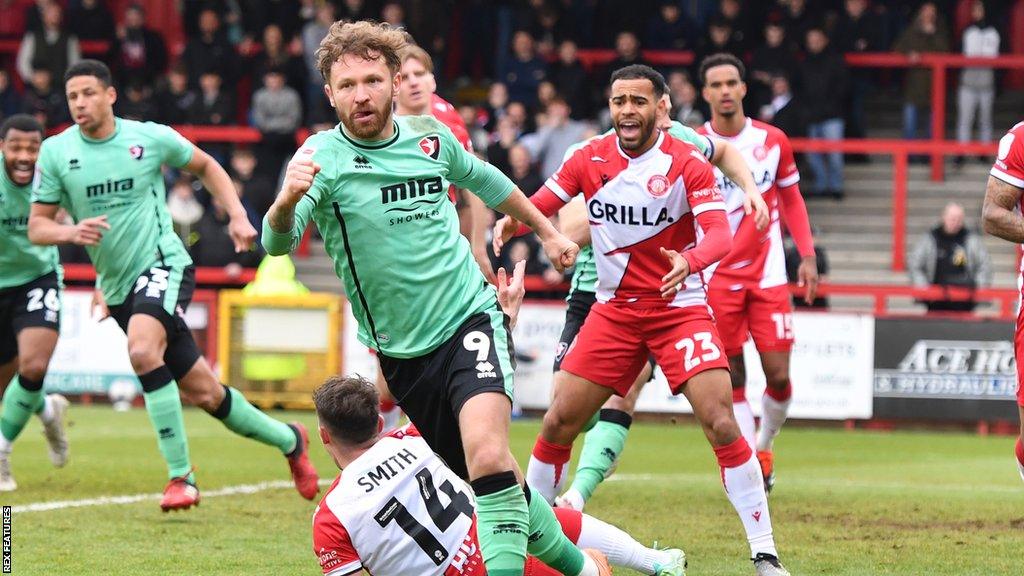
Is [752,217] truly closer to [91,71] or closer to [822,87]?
[91,71]

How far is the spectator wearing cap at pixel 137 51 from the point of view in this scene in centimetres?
2392

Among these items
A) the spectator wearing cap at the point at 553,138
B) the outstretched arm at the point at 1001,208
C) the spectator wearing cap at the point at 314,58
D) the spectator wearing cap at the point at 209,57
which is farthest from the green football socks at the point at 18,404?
the spectator wearing cap at the point at 209,57

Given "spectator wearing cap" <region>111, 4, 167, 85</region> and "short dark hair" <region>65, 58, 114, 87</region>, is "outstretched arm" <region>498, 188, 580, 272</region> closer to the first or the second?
"short dark hair" <region>65, 58, 114, 87</region>

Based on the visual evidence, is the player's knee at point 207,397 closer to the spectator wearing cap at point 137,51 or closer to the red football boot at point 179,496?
the red football boot at point 179,496

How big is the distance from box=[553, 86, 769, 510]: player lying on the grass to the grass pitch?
46 cm

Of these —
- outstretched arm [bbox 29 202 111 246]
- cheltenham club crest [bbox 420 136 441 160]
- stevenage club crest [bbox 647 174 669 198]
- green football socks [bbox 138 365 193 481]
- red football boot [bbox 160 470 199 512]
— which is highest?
cheltenham club crest [bbox 420 136 441 160]

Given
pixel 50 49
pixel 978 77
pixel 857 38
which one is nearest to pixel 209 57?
pixel 50 49

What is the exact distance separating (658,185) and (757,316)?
2914 millimetres

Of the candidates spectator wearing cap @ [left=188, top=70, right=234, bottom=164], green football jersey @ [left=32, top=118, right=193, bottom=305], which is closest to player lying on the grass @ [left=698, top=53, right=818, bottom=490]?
green football jersey @ [left=32, top=118, right=193, bottom=305]

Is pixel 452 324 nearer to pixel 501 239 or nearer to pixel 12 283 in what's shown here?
pixel 501 239

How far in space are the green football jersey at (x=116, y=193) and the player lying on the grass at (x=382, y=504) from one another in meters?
4.23

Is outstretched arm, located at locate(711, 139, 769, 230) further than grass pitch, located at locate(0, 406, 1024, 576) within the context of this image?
Yes

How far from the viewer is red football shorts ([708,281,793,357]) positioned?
35.4 feet

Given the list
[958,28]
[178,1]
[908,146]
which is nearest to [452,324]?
[908,146]
